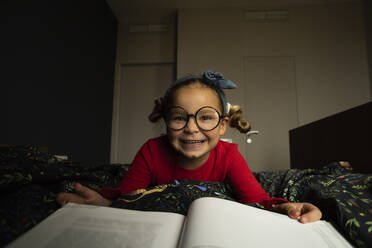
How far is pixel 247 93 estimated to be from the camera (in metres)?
2.92

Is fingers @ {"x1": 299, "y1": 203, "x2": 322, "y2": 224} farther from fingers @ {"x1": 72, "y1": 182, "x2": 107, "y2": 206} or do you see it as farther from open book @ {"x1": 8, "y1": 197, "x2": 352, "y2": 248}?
fingers @ {"x1": 72, "y1": 182, "x2": 107, "y2": 206}

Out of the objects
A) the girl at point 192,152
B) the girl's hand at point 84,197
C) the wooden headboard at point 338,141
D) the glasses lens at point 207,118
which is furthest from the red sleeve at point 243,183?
the wooden headboard at point 338,141

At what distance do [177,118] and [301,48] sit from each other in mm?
2820

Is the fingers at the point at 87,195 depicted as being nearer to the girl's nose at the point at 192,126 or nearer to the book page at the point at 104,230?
the book page at the point at 104,230

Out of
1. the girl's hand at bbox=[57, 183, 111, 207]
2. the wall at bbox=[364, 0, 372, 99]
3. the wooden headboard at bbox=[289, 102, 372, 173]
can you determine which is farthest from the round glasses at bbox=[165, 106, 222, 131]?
the wall at bbox=[364, 0, 372, 99]

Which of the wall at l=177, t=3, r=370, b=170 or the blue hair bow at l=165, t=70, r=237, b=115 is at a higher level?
the wall at l=177, t=3, r=370, b=170

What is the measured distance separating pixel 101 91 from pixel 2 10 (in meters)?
1.53

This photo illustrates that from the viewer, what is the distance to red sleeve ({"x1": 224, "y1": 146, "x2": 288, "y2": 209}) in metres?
0.76

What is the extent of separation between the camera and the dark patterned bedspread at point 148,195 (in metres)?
0.42

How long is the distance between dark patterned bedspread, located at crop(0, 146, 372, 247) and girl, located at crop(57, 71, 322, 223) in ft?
0.33

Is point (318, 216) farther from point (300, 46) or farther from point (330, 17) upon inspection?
point (330, 17)

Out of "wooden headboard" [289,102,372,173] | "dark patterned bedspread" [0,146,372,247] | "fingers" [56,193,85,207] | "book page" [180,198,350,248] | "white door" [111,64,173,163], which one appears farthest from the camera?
"white door" [111,64,173,163]

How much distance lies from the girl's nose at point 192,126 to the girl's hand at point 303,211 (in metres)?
0.34

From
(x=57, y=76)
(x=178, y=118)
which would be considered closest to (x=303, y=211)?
(x=178, y=118)
